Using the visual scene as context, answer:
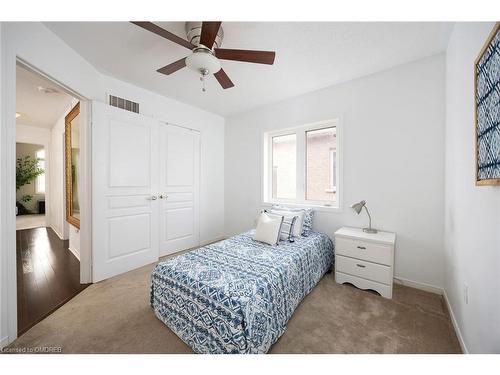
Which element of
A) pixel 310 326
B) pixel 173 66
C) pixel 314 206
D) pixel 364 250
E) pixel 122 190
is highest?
pixel 173 66

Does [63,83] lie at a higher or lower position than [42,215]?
higher

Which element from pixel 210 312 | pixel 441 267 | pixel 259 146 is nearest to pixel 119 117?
pixel 259 146

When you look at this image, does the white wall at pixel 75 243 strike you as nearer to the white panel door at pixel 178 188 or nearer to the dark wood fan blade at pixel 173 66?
the white panel door at pixel 178 188

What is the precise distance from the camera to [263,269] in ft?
5.60

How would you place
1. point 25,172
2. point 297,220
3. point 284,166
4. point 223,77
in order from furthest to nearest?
1. point 25,172
2. point 284,166
3. point 297,220
4. point 223,77

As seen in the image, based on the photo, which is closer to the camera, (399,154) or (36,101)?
(399,154)

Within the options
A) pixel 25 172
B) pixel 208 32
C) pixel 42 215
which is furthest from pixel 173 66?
pixel 42 215

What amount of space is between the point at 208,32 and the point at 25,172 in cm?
837

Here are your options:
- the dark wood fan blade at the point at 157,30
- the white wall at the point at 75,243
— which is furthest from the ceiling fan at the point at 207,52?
the white wall at the point at 75,243

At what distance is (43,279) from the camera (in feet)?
8.15

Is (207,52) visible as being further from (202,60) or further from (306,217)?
(306,217)

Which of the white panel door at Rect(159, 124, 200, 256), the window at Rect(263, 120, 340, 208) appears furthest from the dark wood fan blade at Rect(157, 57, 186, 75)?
the window at Rect(263, 120, 340, 208)

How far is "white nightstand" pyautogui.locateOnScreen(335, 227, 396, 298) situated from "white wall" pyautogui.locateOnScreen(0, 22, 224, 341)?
8.17ft
